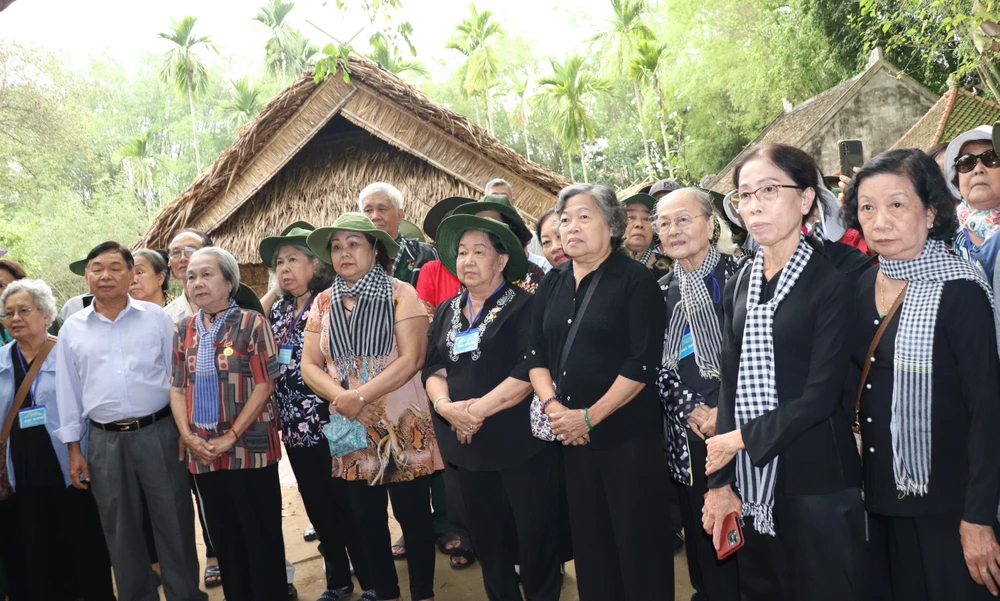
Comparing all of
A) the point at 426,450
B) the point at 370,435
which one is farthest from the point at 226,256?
the point at 426,450

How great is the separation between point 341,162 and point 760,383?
6.11m

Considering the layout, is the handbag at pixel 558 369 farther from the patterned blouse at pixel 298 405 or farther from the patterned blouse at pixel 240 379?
the patterned blouse at pixel 240 379

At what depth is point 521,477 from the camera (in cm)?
349

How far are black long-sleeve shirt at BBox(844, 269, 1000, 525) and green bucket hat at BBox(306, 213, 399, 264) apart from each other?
2.66m

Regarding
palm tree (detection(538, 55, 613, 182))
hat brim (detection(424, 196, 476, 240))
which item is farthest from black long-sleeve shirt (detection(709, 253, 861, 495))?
palm tree (detection(538, 55, 613, 182))

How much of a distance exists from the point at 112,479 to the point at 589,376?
9.45 ft

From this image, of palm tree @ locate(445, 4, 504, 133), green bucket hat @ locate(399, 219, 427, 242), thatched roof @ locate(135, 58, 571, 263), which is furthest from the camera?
palm tree @ locate(445, 4, 504, 133)

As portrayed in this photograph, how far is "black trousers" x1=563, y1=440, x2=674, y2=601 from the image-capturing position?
313cm

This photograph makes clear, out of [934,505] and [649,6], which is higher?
[649,6]

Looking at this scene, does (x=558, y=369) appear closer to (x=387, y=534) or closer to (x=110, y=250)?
(x=387, y=534)

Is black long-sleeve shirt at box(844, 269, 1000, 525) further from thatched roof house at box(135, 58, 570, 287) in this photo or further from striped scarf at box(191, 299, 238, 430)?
thatched roof house at box(135, 58, 570, 287)

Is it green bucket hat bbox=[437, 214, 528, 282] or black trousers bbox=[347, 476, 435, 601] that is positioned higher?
green bucket hat bbox=[437, 214, 528, 282]

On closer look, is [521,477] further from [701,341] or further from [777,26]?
[777,26]

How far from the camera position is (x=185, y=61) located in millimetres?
36906
